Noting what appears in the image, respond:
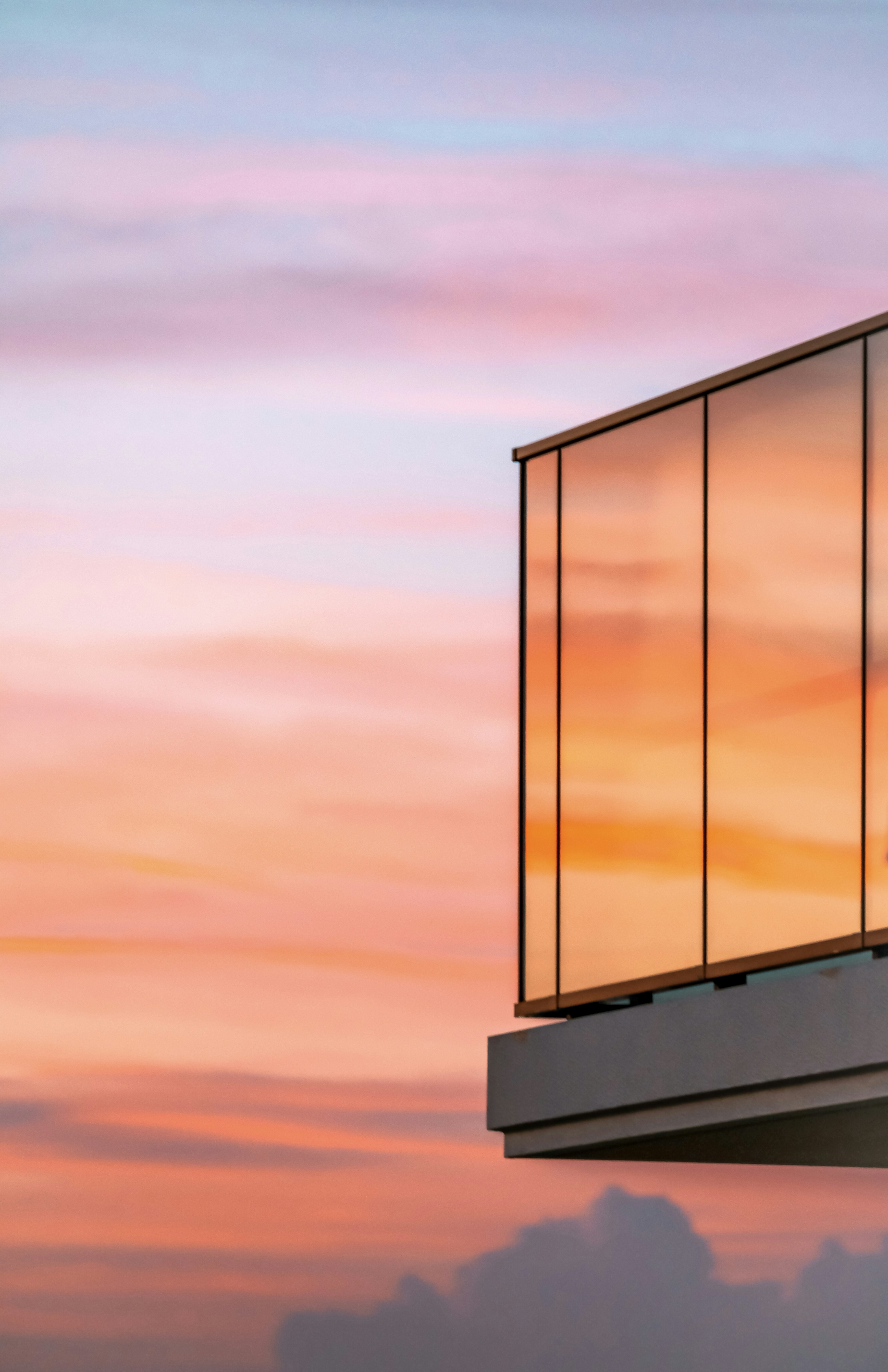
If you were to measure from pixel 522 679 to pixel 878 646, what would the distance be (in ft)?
9.88

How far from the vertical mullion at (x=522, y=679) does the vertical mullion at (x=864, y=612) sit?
272cm

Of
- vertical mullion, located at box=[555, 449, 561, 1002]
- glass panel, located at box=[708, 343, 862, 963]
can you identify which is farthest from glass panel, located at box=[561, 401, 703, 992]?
glass panel, located at box=[708, 343, 862, 963]

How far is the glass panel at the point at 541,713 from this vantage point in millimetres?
13672

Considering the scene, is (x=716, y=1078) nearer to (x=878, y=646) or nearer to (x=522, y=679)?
(x=878, y=646)

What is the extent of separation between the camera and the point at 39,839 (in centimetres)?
6062

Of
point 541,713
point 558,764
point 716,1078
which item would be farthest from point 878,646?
point 541,713

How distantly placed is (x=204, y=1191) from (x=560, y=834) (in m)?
55.2

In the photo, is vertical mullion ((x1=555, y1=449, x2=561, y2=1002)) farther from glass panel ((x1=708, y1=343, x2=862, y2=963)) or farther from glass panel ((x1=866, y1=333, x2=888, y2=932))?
glass panel ((x1=866, y1=333, x2=888, y2=932))

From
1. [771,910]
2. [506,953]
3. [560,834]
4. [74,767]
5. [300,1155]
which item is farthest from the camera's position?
[300,1155]

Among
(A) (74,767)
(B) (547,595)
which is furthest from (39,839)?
(B) (547,595)

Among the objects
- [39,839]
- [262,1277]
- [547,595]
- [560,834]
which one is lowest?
[262,1277]

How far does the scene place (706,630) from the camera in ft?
42.3

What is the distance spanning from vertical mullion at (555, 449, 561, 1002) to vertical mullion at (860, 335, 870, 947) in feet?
8.17

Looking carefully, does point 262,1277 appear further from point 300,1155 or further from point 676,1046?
point 676,1046
